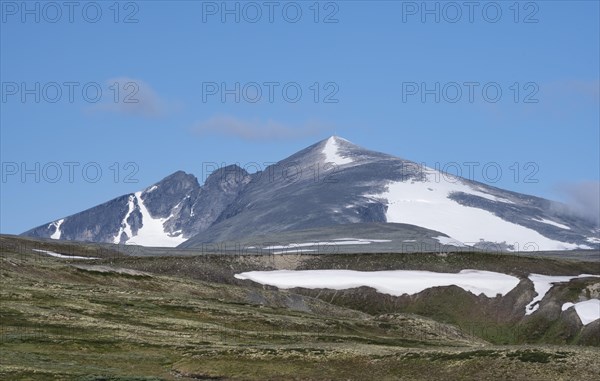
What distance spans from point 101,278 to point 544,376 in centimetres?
9080

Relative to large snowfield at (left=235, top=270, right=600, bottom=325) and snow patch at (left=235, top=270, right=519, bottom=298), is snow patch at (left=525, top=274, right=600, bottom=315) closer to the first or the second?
large snowfield at (left=235, top=270, right=600, bottom=325)

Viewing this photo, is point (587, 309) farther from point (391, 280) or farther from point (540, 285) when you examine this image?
point (391, 280)

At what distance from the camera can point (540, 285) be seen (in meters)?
184

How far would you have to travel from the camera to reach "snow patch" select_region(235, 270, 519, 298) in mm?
Result: 183125

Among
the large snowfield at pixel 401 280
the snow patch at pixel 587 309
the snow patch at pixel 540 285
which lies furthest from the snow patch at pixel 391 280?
the snow patch at pixel 587 309

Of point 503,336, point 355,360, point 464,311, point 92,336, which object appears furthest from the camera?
point 464,311

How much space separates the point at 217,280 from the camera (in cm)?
18288

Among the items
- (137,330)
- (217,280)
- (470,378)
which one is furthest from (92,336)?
(217,280)

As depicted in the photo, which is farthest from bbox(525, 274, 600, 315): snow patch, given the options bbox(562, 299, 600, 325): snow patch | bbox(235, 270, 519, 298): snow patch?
bbox(562, 299, 600, 325): snow patch

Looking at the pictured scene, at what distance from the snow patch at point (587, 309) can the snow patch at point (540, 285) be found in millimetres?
5541

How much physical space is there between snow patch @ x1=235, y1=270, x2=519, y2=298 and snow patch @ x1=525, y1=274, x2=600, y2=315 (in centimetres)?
389

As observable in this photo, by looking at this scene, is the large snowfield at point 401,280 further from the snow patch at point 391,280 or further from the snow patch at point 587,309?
the snow patch at point 587,309

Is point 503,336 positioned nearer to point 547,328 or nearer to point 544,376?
point 547,328

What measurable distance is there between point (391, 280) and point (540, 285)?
26.4 meters
